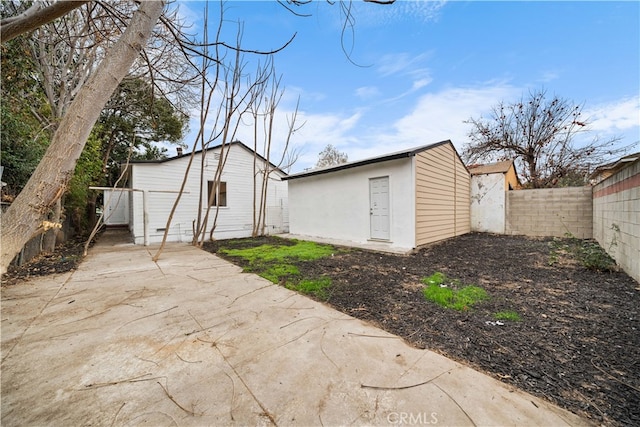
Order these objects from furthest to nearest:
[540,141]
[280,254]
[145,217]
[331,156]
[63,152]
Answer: [331,156] < [540,141] < [145,217] < [280,254] < [63,152]

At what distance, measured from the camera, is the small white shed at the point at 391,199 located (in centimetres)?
624

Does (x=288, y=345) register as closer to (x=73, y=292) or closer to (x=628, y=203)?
(x=73, y=292)

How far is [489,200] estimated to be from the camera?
9312 millimetres

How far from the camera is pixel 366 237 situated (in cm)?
718

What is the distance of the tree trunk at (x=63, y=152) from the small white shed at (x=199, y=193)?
5854 mm

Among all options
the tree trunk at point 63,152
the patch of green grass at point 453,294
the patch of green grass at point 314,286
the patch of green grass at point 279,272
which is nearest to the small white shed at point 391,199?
the patch of green grass at point 453,294

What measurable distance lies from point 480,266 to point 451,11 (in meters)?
A: 5.33

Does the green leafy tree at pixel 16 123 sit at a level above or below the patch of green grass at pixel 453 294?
above

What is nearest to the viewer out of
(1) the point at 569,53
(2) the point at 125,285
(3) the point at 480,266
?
(2) the point at 125,285

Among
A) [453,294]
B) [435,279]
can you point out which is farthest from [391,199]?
[453,294]

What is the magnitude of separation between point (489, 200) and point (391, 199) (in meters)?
5.46

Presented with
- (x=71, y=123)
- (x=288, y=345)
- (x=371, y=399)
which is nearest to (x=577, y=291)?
(x=371, y=399)

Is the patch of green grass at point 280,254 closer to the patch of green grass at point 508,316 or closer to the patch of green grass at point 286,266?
the patch of green grass at point 286,266

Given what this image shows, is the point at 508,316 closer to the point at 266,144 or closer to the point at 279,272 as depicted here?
the point at 279,272
